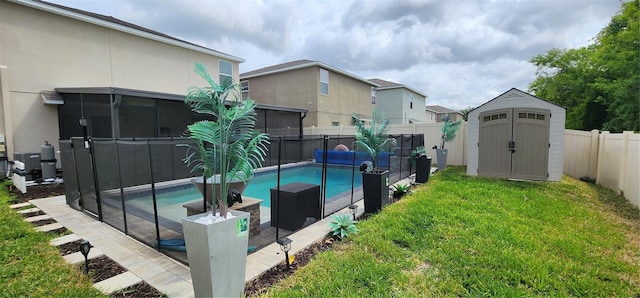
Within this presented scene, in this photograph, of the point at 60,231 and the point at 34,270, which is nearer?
the point at 34,270

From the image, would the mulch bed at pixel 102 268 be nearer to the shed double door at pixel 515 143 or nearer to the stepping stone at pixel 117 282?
the stepping stone at pixel 117 282

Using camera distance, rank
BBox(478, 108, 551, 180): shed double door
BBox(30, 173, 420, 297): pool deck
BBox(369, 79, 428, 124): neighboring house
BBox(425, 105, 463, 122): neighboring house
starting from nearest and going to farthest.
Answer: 1. BBox(30, 173, 420, 297): pool deck
2. BBox(478, 108, 551, 180): shed double door
3. BBox(369, 79, 428, 124): neighboring house
4. BBox(425, 105, 463, 122): neighboring house

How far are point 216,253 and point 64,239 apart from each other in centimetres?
334

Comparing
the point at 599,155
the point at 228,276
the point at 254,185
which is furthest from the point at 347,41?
the point at 228,276

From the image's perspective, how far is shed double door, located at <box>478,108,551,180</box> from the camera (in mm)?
7805

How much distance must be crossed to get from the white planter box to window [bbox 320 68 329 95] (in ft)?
51.6

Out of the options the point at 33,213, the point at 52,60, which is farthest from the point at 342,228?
the point at 52,60

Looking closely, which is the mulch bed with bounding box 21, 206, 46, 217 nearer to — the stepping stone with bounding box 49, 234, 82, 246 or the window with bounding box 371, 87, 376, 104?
the stepping stone with bounding box 49, 234, 82, 246

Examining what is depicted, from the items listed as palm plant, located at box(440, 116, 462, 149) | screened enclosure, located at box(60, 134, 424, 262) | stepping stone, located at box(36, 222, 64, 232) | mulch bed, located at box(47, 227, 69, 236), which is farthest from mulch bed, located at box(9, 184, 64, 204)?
palm plant, located at box(440, 116, 462, 149)

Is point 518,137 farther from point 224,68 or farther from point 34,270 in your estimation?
point 224,68

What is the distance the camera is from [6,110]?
7.73 meters

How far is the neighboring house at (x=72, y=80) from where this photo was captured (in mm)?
7855

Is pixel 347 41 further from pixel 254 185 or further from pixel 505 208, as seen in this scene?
pixel 505 208

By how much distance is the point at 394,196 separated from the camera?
652cm
